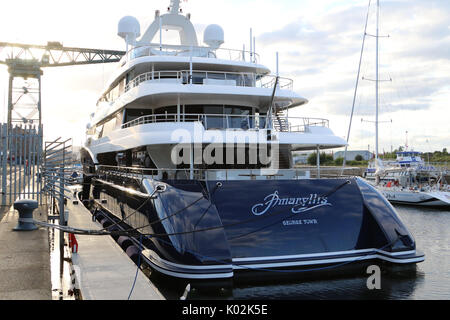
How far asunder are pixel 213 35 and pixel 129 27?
434cm

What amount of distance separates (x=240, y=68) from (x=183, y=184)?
7041mm

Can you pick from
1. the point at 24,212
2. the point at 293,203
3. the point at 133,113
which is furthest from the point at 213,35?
the point at 293,203

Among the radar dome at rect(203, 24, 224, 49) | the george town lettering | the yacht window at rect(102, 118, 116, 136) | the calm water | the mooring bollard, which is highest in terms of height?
the radar dome at rect(203, 24, 224, 49)

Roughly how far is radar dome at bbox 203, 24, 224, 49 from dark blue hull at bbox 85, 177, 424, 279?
12.5 meters

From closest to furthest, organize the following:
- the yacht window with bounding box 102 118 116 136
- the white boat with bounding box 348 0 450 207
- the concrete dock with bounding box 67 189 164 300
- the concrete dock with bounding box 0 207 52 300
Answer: the concrete dock with bounding box 0 207 52 300
the concrete dock with bounding box 67 189 164 300
the yacht window with bounding box 102 118 116 136
the white boat with bounding box 348 0 450 207

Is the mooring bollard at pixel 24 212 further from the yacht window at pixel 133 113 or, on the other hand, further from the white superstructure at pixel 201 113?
the yacht window at pixel 133 113

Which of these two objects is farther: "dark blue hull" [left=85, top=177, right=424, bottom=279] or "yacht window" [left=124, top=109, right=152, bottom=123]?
"yacht window" [left=124, top=109, right=152, bottom=123]

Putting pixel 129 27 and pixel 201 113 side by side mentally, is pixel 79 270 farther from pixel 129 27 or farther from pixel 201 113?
pixel 129 27

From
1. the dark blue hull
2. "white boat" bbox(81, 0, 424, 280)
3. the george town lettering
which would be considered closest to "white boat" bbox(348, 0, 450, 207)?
"white boat" bbox(81, 0, 424, 280)

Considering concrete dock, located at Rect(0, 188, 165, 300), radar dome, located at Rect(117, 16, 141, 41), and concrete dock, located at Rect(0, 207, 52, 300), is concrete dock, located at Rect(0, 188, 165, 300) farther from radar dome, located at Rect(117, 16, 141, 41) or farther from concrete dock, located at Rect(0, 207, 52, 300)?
radar dome, located at Rect(117, 16, 141, 41)

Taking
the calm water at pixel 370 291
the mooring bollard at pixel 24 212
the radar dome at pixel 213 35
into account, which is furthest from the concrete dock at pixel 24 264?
the radar dome at pixel 213 35

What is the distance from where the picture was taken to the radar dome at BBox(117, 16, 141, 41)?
70.1 ft

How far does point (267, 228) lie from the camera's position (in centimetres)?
999
